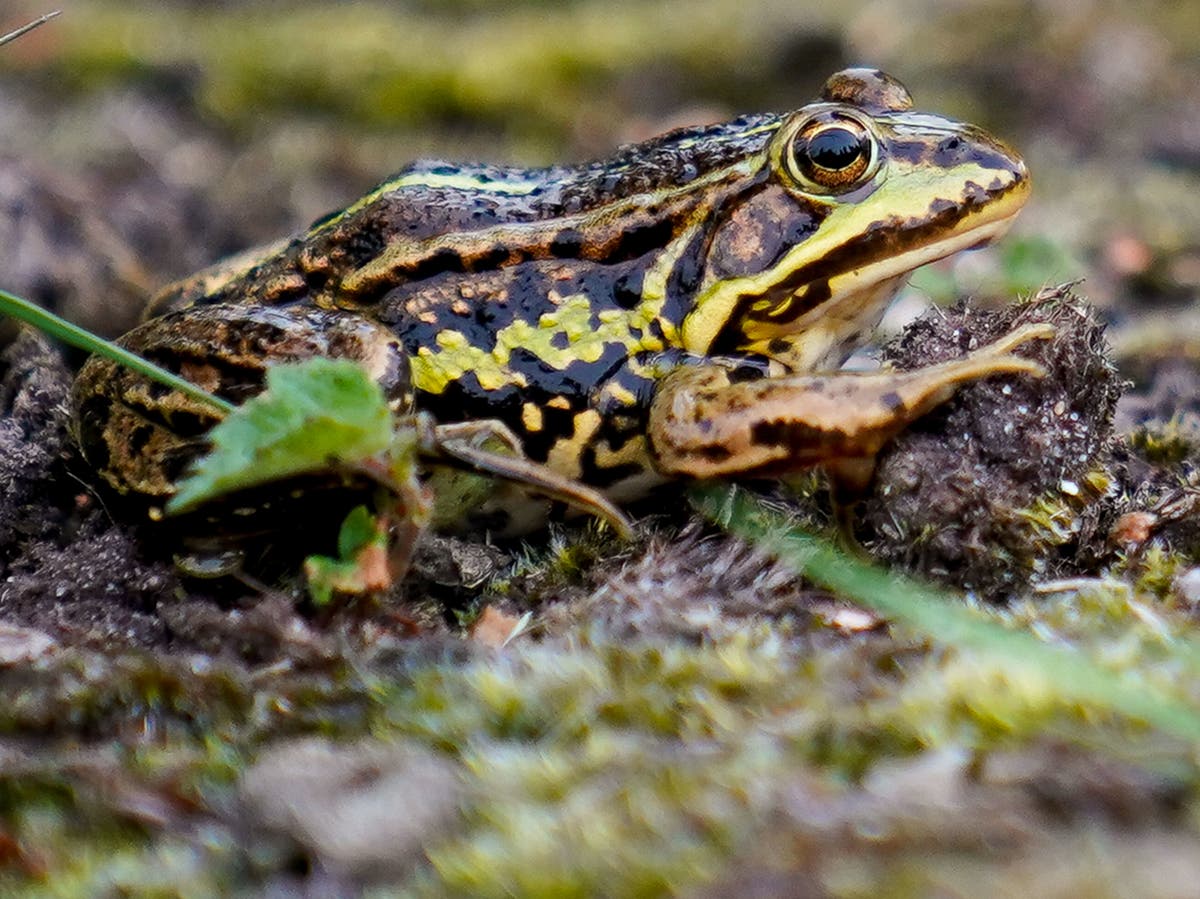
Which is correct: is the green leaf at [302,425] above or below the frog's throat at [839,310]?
above

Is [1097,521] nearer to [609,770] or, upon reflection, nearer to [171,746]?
[609,770]

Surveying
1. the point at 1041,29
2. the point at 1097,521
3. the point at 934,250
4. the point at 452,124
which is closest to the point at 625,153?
the point at 934,250

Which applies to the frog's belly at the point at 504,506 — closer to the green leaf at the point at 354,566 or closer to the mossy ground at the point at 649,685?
the mossy ground at the point at 649,685

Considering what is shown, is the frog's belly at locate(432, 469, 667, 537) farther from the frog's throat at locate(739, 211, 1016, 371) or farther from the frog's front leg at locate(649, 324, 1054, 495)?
the frog's throat at locate(739, 211, 1016, 371)

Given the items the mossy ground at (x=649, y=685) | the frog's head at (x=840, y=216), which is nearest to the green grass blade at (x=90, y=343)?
the mossy ground at (x=649, y=685)

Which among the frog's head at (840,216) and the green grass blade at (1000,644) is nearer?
the green grass blade at (1000,644)

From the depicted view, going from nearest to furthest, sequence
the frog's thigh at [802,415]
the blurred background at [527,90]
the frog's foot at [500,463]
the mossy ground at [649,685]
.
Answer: the mossy ground at [649,685] → the frog's foot at [500,463] → the frog's thigh at [802,415] → the blurred background at [527,90]

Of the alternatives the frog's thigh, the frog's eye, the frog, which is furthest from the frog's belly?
the frog's eye
